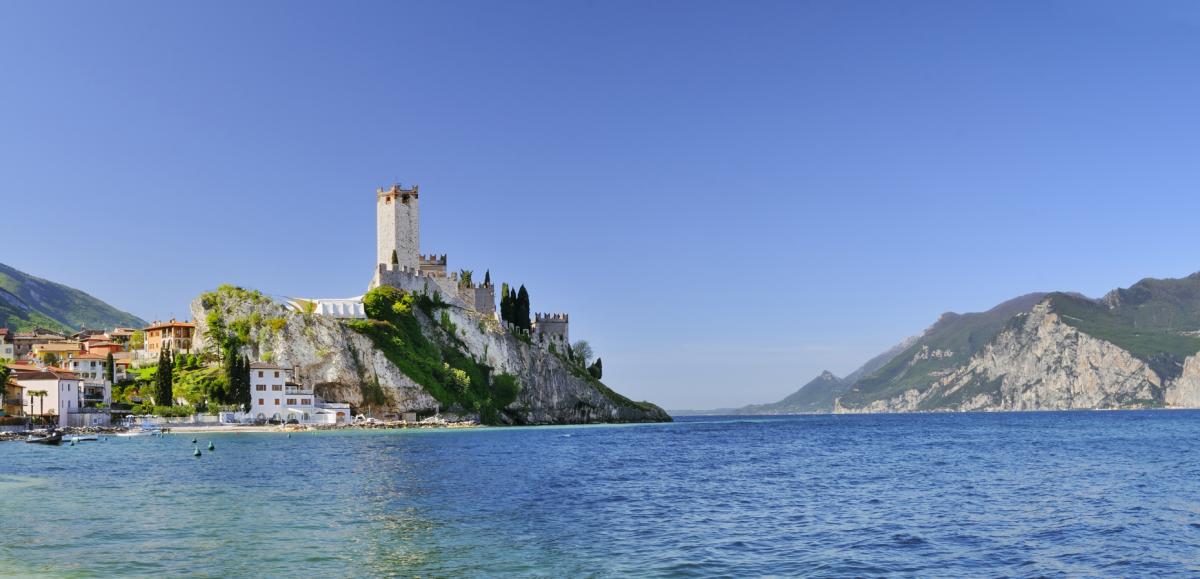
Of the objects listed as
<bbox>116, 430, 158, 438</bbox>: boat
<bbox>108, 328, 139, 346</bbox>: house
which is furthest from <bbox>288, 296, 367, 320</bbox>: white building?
<bbox>108, 328, 139, 346</bbox>: house

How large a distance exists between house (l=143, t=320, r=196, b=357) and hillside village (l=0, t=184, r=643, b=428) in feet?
0.46

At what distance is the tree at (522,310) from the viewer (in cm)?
13662

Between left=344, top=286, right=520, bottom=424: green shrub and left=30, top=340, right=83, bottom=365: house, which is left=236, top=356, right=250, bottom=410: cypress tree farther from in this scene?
left=30, top=340, right=83, bottom=365: house

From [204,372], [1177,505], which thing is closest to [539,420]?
[204,372]

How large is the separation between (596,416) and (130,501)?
108322mm

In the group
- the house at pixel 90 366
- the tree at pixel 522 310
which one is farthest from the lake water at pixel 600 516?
the tree at pixel 522 310

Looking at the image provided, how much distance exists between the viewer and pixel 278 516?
2750cm

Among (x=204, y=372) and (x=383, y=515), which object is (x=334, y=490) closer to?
(x=383, y=515)

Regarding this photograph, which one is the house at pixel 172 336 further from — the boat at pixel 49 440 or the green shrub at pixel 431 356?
the boat at pixel 49 440

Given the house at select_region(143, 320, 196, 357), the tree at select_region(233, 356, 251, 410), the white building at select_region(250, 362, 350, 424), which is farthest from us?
the house at select_region(143, 320, 196, 357)

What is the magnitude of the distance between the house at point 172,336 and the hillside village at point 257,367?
141 millimetres

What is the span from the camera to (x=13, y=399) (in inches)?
3457

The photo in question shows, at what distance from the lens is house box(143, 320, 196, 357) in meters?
113

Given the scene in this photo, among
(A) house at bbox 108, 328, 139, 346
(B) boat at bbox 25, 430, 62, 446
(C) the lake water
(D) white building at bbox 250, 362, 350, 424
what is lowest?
(C) the lake water
